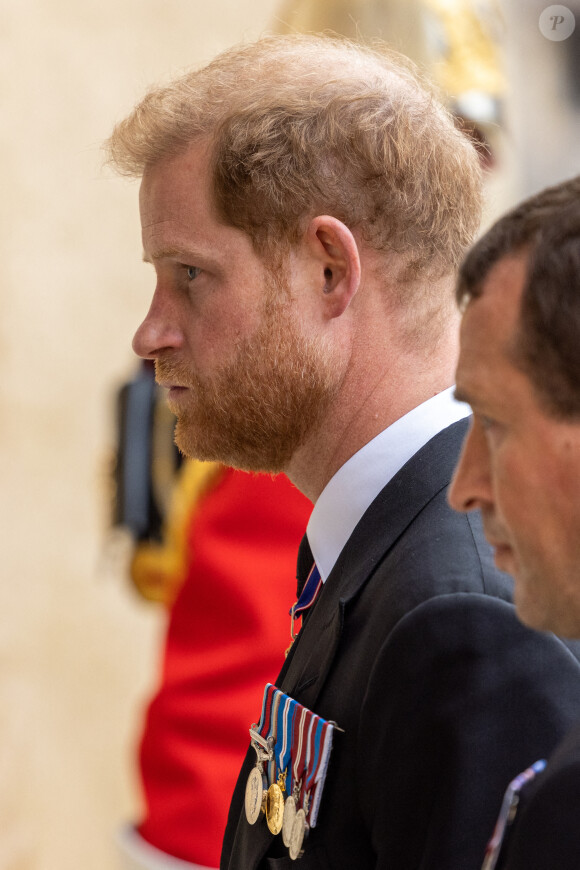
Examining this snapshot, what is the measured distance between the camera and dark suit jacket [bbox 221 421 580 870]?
3.04 ft

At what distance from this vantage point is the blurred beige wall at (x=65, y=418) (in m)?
4.12

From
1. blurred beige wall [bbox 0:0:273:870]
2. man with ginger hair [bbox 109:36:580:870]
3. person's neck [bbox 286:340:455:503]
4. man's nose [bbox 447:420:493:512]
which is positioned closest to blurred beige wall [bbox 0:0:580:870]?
blurred beige wall [bbox 0:0:273:870]

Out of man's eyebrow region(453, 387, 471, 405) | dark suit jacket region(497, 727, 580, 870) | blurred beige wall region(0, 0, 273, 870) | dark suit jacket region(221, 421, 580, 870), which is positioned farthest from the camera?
blurred beige wall region(0, 0, 273, 870)

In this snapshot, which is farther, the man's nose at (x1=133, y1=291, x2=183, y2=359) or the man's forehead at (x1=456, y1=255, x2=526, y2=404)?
the man's nose at (x1=133, y1=291, x2=183, y2=359)

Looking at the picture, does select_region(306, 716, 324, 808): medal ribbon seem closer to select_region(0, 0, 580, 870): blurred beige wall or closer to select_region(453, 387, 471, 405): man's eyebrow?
select_region(453, 387, 471, 405): man's eyebrow

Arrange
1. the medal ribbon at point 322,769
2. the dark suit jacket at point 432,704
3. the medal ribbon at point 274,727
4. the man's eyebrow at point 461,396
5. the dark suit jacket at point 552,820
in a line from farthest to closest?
the medal ribbon at point 274,727
the medal ribbon at point 322,769
the dark suit jacket at point 432,704
the man's eyebrow at point 461,396
the dark suit jacket at point 552,820

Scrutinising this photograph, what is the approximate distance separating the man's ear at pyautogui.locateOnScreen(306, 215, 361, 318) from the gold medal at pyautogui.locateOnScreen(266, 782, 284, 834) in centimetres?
46

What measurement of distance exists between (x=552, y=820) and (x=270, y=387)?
0.62 m

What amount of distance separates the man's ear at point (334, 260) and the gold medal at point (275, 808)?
0.46m

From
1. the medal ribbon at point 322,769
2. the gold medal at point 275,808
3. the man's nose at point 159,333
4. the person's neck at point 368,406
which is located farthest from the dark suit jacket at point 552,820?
the man's nose at point 159,333

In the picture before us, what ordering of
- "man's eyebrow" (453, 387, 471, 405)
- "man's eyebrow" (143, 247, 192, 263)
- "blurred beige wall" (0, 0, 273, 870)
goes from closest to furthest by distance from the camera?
"man's eyebrow" (453, 387, 471, 405), "man's eyebrow" (143, 247, 192, 263), "blurred beige wall" (0, 0, 273, 870)

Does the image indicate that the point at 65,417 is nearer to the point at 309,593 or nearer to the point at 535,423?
the point at 309,593

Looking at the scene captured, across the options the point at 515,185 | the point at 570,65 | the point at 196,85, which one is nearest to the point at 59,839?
the point at 515,185

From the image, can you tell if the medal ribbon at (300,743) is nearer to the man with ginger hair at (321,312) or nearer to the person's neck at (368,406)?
the man with ginger hair at (321,312)
